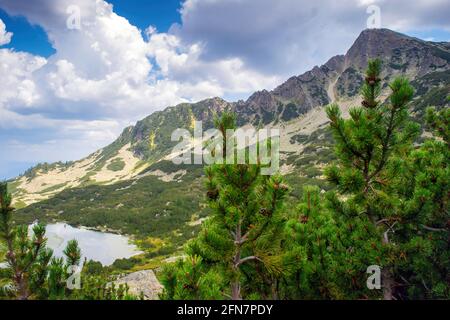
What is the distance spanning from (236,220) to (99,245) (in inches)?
3742

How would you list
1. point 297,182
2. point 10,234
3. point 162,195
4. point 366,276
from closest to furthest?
point 10,234, point 366,276, point 297,182, point 162,195

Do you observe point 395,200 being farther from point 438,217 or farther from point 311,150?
point 311,150

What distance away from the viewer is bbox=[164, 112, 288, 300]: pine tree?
5664 millimetres

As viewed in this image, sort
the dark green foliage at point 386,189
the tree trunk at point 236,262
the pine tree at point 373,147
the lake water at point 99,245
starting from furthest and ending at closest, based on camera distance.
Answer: the lake water at point 99,245 → the dark green foliage at point 386,189 → the pine tree at point 373,147 → the tree trunk at point 236,262

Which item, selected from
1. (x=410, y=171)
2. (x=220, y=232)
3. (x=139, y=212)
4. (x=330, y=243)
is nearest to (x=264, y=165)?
Answer: (x=220, y=232)

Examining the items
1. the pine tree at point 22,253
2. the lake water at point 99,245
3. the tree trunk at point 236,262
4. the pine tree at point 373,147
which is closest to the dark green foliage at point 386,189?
the pine tree at point 373,147

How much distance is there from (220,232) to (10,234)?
434 centimetres

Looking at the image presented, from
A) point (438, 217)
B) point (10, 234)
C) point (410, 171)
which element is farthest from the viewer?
point (410, 171)

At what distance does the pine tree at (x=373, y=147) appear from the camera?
677cm

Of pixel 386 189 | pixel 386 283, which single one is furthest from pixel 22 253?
pixel 386 283

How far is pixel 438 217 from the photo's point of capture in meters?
8.99

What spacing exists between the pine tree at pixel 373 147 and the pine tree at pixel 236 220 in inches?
85.8

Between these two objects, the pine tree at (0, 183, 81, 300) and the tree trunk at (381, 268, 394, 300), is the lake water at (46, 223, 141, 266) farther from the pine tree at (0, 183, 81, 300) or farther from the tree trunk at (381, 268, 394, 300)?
the tree trunk at (381, 268, 394, 300)

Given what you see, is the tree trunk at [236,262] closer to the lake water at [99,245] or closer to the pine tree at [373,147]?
the pine tree at [373,147]
